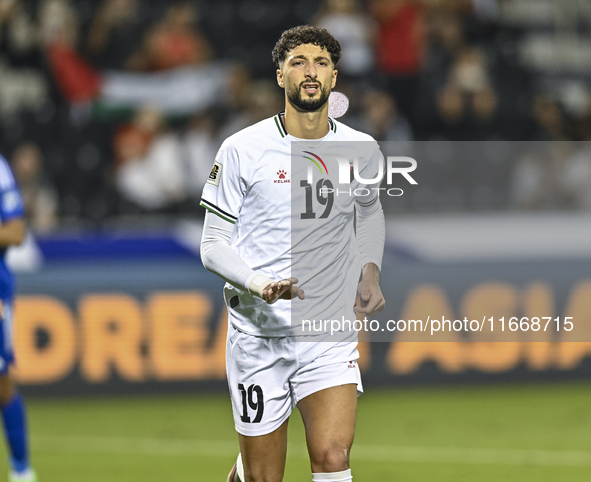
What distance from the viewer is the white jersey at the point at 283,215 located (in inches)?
161

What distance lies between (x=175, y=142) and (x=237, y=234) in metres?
5.78

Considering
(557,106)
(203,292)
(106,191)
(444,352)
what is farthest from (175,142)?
(557,106)

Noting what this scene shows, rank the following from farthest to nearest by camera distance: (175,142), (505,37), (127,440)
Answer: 1. (505,37)
2. (175,142)
3. (127,440)

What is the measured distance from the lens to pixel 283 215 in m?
4.11

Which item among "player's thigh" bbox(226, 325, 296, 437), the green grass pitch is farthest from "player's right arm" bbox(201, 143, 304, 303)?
the green grass pitch

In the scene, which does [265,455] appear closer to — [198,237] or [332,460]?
[332,460]

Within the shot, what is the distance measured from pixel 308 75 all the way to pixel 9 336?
2.83 metres

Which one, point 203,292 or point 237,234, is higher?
point 237,234

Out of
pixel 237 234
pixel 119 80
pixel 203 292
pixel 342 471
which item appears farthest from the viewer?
pixel 119 80

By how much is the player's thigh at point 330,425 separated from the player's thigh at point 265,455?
0.58ft

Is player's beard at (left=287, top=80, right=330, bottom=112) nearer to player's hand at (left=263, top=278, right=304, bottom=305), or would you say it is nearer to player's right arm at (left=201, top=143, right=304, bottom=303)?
player's right arm at (left=201, top=143, right=304, bottom=303)

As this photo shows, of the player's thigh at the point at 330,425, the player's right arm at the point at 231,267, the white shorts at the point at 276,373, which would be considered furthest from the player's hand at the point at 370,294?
the player's right arm at the point at 231,267

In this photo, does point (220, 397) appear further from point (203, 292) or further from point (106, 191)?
point (106, 191)

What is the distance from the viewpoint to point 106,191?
9.94 m
